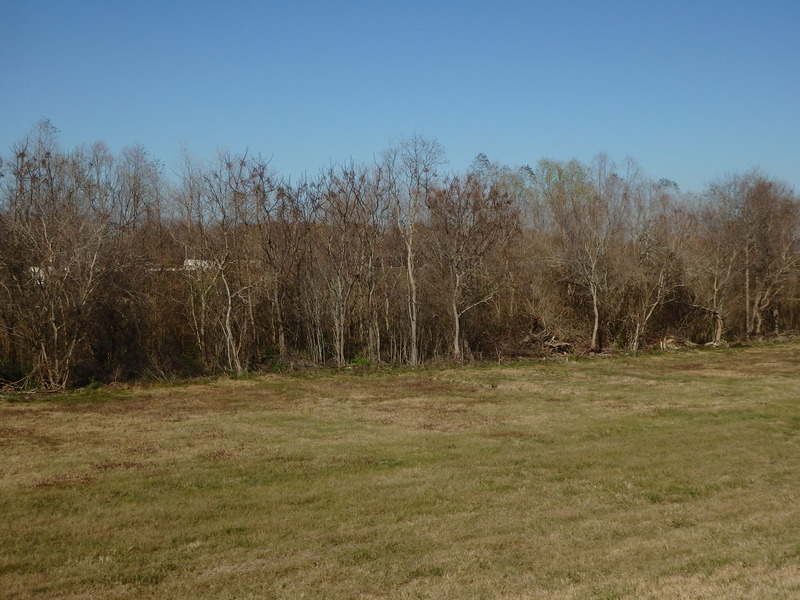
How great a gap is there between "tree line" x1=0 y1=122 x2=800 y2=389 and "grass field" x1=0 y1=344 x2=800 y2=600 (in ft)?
11.8

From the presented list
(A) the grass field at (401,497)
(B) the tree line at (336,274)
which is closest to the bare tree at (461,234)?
(B) the tree line at (336,274)

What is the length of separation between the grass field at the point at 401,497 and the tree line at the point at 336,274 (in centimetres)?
360

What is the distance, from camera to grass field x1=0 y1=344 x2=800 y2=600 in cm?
599

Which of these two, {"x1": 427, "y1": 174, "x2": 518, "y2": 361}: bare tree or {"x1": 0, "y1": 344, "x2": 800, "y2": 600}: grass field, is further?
{"x1": 427, "y1": 174, "x2": 518, "y2": 361}: bare tree

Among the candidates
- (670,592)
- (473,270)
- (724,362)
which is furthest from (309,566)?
(724,362)

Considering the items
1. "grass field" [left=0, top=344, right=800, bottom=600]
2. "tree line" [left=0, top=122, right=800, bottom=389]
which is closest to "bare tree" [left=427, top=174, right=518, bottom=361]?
"tree line" [left=0, top=122, right=800, bottom=389]

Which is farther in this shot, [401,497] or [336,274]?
[336,274]

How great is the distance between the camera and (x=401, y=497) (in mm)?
8633

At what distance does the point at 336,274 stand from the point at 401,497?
15.0m

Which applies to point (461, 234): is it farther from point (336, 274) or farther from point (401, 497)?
point (401, 497)

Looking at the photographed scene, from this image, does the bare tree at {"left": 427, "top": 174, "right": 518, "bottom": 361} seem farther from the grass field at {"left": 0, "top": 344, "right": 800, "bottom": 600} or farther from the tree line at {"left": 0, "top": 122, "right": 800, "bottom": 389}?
the grass field at {"left": 0, "top": 344, "right": 800, "bottom": 600}

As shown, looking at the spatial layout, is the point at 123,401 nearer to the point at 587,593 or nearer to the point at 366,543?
the point at 366,543

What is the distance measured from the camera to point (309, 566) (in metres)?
6.36

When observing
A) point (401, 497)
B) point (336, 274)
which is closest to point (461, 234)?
point (336, 274)
